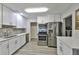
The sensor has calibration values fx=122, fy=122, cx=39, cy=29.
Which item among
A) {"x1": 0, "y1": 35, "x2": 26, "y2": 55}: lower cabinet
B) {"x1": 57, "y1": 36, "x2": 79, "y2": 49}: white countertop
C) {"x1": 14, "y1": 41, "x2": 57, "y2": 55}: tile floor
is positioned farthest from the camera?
{"x1": 14, "y1": 41, "x2": 57, "y2": 55}: tile floor

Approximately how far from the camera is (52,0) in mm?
930

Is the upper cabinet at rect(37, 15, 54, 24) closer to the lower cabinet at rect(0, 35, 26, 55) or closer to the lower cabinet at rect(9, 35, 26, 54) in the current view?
the lower cabinet at rect(9, 35, 26, 54)

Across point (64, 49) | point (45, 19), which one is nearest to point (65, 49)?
point (64, 49)

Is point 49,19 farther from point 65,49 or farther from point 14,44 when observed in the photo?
point 65,49

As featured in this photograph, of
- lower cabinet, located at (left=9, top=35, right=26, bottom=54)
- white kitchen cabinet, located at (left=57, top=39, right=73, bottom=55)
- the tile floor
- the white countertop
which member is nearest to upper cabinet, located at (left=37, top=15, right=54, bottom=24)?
the tile floor

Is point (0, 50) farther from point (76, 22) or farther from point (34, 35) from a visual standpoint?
point (34, 35)

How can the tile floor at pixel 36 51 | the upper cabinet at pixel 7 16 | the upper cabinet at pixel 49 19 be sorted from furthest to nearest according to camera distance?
1. the upper cabinet at pixel 49 19
2. the tile floor at pixel 36 51
3. the upper cabinet at pixel 7 16

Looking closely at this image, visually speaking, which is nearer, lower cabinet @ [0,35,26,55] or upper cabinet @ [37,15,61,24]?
lower cabinet @ [0,35,26,55]

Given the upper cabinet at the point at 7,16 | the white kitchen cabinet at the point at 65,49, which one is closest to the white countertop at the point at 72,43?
the white kitchen cabinet at the point at 65,49

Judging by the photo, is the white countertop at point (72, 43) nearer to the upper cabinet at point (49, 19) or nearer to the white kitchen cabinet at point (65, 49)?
the white kitchen cabinet at point (65, 49)

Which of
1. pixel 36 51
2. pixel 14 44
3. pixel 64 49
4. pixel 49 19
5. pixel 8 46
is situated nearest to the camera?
pixel 64 49

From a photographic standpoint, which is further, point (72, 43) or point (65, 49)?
point (65, 49)

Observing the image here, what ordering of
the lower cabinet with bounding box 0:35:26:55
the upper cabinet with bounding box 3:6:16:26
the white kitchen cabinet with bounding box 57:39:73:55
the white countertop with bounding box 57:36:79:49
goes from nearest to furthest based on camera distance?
the white countertop with bounding box 57:36:79:49
the white kitchen cabinet with bounding box 57:39:73:55
the lower cabinet with bounding box 0:35:26:55
the upper cabinet with bounding box 3:6:16:26
